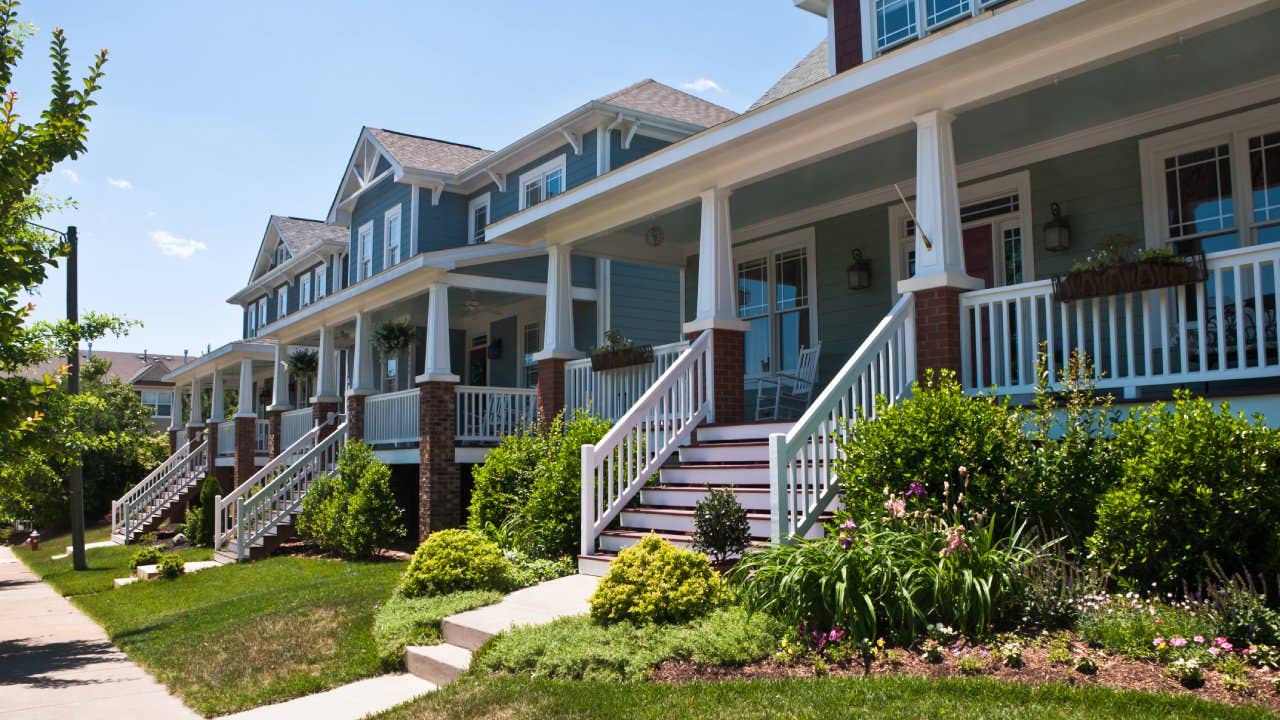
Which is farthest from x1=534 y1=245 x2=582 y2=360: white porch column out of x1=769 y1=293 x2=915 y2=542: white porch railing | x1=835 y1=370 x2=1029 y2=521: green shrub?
x1=835 y1=370 x2=1029 y2=521: green shrub

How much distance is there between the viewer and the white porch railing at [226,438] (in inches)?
997

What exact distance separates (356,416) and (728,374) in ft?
31.6

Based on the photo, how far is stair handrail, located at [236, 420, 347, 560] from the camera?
16.4 m

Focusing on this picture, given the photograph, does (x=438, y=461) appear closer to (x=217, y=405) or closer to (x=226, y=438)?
(x=226, y=438)

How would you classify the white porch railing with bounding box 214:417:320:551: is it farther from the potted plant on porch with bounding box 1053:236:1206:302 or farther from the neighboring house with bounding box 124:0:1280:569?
the potted plant on porch with bounding box 1053:236:1206:302

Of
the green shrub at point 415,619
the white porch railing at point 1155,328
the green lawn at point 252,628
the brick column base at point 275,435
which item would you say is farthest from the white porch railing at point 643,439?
the brick column base at point 275,435

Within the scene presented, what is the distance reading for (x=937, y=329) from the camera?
7.78 m

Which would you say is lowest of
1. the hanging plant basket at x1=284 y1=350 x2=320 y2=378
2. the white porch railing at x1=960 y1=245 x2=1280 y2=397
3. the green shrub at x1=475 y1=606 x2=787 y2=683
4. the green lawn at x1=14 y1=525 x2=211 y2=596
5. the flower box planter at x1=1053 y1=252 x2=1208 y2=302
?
the green lawn at x1=14 y1=525 x2=211 y2=596

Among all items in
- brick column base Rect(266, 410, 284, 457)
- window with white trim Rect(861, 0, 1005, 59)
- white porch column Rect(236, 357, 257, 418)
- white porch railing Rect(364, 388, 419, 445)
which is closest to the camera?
window with white trim Rect(861, 0, 1005, 59)

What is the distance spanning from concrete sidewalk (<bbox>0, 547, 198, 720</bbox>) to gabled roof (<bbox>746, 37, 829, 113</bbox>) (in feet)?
31.6

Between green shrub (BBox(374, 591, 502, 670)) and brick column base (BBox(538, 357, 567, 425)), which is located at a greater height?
brick column base (BBox(538, 357, 567, 425))

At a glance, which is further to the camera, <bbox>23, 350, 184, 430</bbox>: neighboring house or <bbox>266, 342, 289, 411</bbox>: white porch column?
<bbox>23, 350, 184, 430</bbox>: neighboring house

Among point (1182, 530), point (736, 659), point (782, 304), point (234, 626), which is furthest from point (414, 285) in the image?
point (1182, 530)

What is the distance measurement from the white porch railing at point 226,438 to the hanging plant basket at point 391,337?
826 centimetres
